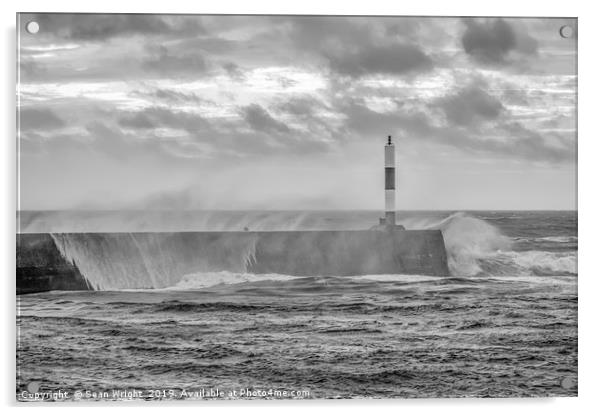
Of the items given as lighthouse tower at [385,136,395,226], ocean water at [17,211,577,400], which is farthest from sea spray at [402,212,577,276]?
lighthouse tower at [385,136,395,226]

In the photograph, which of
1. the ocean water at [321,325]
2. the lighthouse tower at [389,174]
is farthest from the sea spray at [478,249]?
the lighthouse tower at [389,174]

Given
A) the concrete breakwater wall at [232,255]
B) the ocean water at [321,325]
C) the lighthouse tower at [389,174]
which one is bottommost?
the ocean water at [321,325]

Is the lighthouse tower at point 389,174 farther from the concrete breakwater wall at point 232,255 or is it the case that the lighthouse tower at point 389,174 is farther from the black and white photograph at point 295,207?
the concrete breakwater wall at point 232,255

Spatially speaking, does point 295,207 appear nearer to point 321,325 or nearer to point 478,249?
point 321,325

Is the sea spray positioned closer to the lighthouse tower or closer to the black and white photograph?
the black and white photograph

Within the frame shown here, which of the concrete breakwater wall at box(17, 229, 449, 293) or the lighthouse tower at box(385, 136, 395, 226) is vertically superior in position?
the lighthouse tower at box(385, 136, 395, 226)
